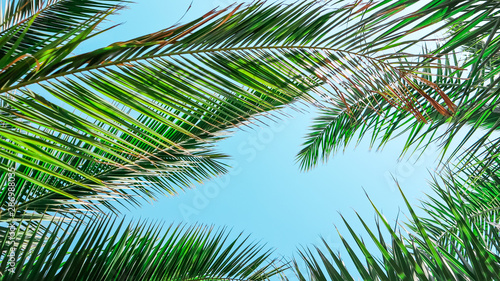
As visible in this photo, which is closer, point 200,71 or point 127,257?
point 200,71

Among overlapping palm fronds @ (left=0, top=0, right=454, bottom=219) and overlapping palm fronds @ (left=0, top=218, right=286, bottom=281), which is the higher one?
overlapping palm fronds @ (left=0, top=0, right=454, bottom=219)

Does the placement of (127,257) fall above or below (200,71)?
below

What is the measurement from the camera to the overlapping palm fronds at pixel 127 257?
102 centimetres

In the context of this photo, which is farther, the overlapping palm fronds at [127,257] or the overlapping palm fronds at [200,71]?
the overlapping palm fronds at [127,257]

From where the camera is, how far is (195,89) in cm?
86

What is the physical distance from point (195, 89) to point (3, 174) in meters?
1.31

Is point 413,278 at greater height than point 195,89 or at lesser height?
lesser

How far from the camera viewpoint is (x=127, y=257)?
1220 mm

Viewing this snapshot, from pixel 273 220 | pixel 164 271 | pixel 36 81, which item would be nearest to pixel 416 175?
pixel 273 220

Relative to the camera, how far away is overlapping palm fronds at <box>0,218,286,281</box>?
1019mm

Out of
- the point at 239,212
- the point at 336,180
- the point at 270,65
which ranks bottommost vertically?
Result: the point at 239,212

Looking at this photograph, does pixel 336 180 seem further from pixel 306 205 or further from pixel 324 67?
pixel 324 67

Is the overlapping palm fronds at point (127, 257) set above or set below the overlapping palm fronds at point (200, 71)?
below

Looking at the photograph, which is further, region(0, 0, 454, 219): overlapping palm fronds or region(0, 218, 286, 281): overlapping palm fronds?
region(0, 218, 286, 281): overlapping palm fronds
